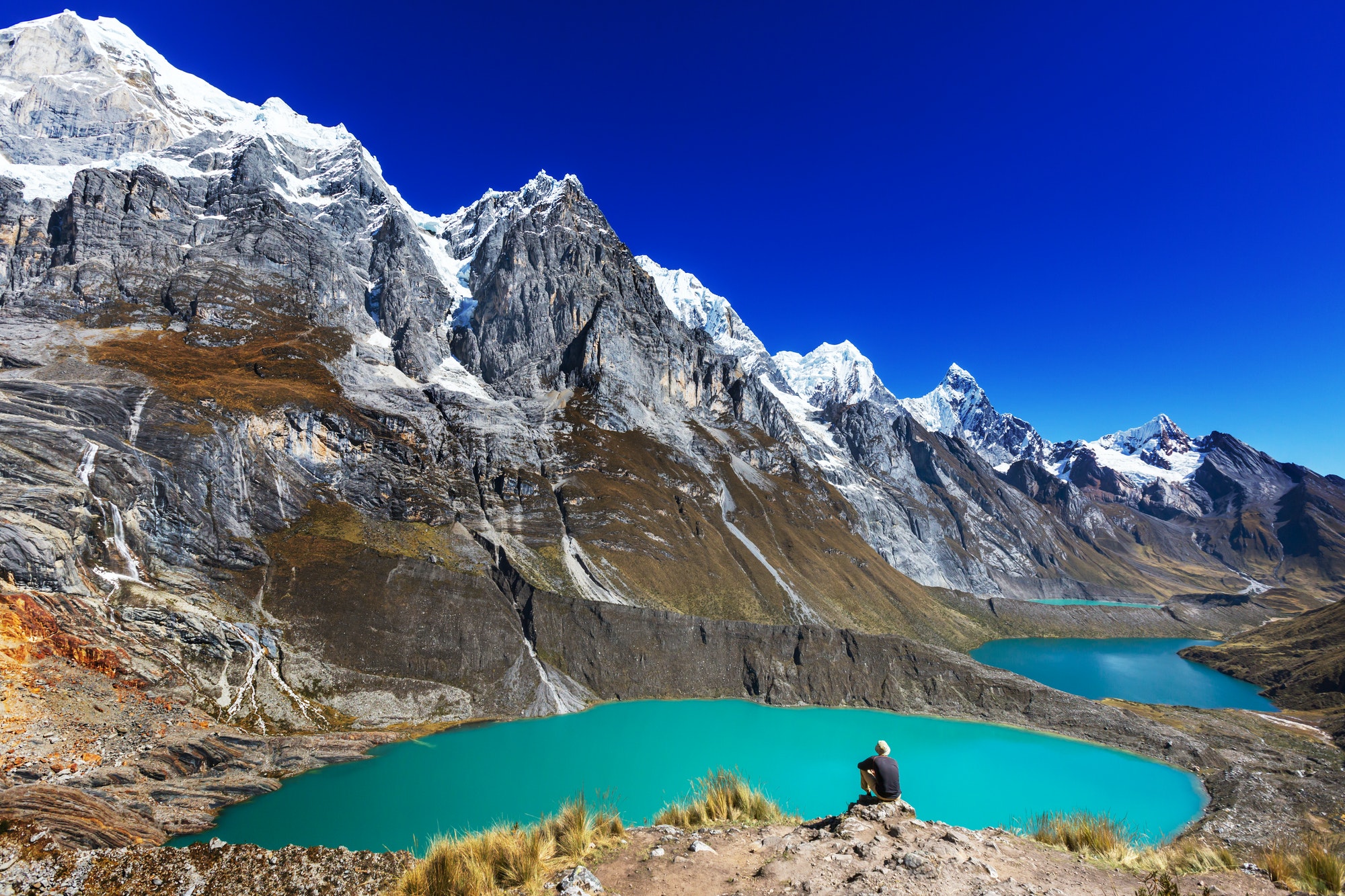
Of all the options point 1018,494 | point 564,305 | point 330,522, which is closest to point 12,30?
point 564,305

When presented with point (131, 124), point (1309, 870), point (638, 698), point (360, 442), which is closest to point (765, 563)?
point (638, 698)

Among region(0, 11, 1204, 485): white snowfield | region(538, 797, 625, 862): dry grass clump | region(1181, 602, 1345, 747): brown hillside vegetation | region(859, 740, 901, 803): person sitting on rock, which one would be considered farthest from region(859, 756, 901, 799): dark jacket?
region(0, 11, 1204, 485): white snowfield

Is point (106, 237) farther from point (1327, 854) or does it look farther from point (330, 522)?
point (1327, 854)

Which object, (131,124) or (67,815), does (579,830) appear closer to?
(67,815)

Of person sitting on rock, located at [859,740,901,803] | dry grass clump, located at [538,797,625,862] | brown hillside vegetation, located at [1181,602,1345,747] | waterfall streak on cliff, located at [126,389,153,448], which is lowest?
brown hillside vegetation, located at [1181,602,1345,747]

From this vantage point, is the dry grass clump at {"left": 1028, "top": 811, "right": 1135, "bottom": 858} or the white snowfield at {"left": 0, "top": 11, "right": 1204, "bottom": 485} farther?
Result: the white snowfield at {"left": 0, "top": 11, "right": 1204, "bottom": 485}

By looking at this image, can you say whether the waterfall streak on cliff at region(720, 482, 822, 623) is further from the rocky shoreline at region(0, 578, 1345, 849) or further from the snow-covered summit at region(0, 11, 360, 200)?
the snow-covered summit at region(0, 11, 360, 200)
